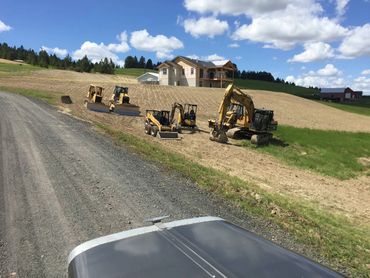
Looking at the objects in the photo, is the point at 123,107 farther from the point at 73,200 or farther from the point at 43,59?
→ the point at 43,59

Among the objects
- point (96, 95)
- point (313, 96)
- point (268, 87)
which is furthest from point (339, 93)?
point (96, 95)

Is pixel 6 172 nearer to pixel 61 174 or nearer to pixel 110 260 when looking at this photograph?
pixel 61 174

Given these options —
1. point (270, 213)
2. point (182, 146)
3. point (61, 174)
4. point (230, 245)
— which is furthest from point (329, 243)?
point (182, 146)

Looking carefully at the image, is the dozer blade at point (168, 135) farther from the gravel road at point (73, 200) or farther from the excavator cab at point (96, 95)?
the excavator cab at point (96, 95)

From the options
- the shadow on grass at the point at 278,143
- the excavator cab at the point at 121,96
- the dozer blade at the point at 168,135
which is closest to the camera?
the dozer blade at the point at 168,135

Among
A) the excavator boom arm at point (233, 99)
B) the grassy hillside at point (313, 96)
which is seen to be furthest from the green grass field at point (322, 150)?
the grassy hillside at point (313, 96)

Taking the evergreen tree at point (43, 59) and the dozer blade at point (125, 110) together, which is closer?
the dozer blade at point (125, 110)

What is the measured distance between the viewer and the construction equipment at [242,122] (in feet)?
90.2

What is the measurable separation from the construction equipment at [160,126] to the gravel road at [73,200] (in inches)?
421

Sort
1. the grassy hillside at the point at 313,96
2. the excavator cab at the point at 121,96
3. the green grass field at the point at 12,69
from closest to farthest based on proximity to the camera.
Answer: the excavator cab at the point at 121,96 < the green grass field at the point at 12,69 < the grassy hillside at the point at 313,96

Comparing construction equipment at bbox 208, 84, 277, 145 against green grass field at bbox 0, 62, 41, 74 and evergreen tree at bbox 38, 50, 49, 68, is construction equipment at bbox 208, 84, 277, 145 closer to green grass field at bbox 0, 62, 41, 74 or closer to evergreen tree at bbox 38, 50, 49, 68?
green grass field at bbox 0, 62, 41, 74

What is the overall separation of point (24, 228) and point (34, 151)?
702 cm

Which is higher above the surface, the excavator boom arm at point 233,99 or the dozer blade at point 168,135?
the excavator boom arm at point 233,99

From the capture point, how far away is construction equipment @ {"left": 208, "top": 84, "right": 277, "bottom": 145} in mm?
27500
